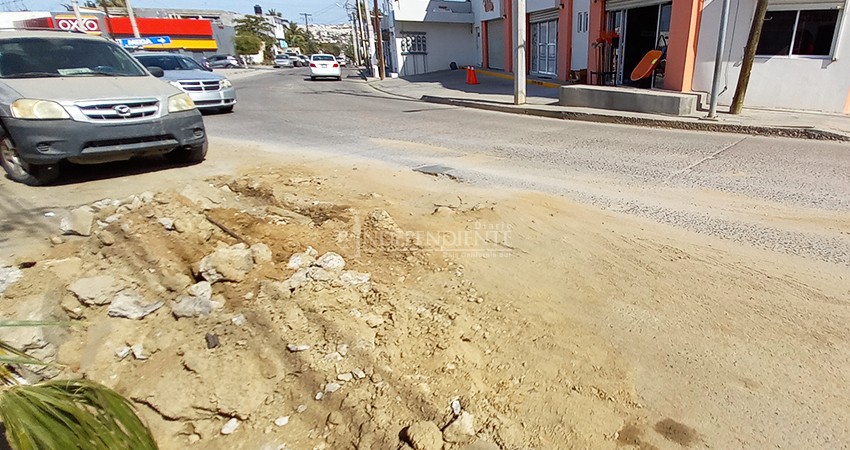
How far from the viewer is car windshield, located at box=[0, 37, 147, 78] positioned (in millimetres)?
5859

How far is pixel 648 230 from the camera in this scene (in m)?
4.39

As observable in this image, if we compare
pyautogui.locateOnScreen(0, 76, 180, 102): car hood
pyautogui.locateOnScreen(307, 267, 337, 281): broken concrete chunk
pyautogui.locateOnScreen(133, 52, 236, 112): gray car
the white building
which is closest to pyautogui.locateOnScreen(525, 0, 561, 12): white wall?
the white building

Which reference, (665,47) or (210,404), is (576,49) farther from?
(210,404)

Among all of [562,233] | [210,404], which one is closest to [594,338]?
[562,233]

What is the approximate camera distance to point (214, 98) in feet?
40.0

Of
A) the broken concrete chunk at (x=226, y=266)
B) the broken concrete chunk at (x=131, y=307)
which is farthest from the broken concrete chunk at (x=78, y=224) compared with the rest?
the broken concrete chunk at (x=226, y=266)

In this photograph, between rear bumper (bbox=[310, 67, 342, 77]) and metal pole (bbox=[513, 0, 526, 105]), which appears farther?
rear bumper (bbox=[310, 67, 342, 77])

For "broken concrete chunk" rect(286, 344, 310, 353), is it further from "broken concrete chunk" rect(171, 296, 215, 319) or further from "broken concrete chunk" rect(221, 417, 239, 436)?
"broken concrete chunk" rect(171, 296, 215, 319)

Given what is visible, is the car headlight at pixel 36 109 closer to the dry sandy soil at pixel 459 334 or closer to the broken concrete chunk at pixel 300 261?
the dry sandy soil at pixel 459 334

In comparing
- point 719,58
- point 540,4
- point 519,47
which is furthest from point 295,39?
point 719,58

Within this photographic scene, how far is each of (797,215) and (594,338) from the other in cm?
336

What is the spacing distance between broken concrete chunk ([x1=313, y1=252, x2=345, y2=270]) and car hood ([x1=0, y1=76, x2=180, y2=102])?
3.84 meters

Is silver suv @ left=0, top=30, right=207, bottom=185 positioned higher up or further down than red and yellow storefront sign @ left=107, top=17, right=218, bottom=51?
further down

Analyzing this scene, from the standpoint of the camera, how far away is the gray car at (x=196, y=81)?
11734 millimetres
